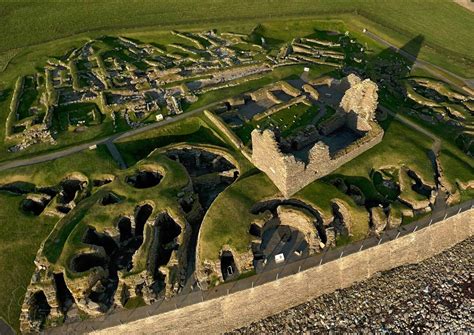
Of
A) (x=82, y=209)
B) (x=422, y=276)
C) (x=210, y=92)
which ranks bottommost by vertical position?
(x=422, y=276)

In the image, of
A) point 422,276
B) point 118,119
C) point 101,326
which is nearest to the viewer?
point 101,326

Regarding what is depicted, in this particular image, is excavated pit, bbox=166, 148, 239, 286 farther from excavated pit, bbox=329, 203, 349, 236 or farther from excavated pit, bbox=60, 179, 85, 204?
excavated pit, bbox=329, 203, 349, 236

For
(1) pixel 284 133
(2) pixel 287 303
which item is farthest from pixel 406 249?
(1) pixel 284 133

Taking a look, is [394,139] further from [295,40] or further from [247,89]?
[295,40]

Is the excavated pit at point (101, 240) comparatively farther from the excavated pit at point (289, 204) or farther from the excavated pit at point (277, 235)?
the excavated pit at point (289, 204)

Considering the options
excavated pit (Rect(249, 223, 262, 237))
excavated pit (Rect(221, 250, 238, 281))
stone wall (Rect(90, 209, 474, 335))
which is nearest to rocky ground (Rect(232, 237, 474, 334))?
stone wall (Rect(90, 209, 474, 335))
